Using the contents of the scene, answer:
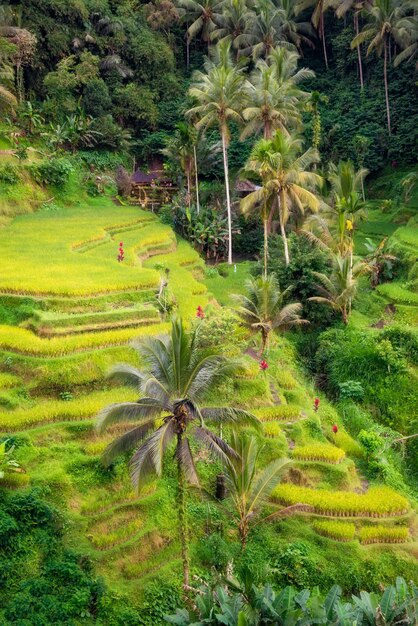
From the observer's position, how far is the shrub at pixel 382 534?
1475cm

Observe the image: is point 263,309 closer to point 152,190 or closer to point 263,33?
point 152,190

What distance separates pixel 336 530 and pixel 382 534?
3.96ft

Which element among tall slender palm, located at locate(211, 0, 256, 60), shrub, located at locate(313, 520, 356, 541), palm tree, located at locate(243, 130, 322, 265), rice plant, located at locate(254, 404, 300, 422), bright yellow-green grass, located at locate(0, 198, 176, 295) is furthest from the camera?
tall slender palm, located at locate(211, 0, 256, 60)

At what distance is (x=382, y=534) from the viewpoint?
583 inches

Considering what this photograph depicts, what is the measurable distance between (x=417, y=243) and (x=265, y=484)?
17.7 metres

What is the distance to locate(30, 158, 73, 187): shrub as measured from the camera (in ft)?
107

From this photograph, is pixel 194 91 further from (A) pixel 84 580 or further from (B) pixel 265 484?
(A) pixel 84 580

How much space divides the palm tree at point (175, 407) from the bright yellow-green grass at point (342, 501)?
3.99m

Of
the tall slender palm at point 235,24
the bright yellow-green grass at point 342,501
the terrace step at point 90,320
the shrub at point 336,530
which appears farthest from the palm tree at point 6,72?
the shrub at point 336,530

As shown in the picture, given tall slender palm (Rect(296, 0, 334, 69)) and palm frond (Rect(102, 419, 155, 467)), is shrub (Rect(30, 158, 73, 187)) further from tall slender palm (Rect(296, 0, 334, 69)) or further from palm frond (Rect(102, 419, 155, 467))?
palm frond (Rect(102, 419, 155, 467))

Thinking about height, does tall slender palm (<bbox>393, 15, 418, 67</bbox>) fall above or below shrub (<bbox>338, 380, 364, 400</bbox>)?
above

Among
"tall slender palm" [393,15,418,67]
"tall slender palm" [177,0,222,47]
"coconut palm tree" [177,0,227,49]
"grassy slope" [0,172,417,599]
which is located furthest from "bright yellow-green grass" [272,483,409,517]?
"tall slender palm" [177,0,222,47]

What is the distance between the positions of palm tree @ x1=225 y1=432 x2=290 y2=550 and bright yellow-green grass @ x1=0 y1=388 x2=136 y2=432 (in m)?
4.04

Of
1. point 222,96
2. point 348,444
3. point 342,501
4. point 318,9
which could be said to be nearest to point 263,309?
point 348,444
